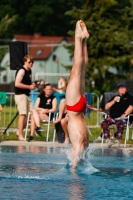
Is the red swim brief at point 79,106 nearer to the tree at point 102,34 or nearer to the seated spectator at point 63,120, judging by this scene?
the seated spectator at point 63,120

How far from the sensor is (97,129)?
20.7 meters

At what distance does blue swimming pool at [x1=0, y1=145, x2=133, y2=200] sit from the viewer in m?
7.74

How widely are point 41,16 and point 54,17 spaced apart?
296cm

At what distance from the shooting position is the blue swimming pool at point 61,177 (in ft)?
25.4

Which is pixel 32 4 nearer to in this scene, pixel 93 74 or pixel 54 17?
pixel 54 17

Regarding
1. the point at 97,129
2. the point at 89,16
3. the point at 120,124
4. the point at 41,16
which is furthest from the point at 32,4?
the point at 120,124

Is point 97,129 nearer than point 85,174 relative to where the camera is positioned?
No

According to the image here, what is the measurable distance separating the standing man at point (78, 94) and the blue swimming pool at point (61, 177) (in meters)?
0.35

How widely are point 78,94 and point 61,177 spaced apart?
3.56 ft

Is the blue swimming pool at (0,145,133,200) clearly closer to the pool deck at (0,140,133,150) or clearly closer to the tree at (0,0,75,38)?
the pool deck at (0,140,133,150)

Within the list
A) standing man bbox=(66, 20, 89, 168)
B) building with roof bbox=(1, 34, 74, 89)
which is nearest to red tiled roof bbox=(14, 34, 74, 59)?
building with roof bbox=(1, 34, 74, 89)

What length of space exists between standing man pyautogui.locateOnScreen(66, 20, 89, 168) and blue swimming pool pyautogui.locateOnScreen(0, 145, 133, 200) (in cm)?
35

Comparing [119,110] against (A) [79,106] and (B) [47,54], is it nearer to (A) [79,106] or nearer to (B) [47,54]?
(A) [79,106]

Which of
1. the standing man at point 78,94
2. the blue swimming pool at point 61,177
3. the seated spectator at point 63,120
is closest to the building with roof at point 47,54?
the seated spectator at point 63,120
